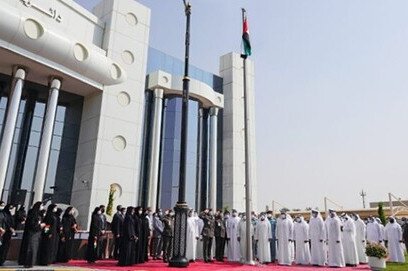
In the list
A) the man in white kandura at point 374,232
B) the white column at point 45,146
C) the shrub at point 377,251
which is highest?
the white column at point 45,146

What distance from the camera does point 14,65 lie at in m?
17.0

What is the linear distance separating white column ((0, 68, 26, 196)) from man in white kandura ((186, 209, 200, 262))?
28.6ft

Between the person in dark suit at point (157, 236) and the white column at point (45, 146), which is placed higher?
the white column at point (45, 146)

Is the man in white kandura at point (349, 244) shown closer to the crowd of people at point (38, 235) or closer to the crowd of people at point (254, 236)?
the crowd of people at point (254, 236)

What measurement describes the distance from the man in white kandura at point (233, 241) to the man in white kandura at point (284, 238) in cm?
159

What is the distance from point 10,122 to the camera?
16.3 m

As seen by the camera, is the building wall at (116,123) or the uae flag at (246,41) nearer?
the uae flag at (246,41)

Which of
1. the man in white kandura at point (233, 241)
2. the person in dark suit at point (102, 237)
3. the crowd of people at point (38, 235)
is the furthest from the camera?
the man in white kandura at point (233, 241)

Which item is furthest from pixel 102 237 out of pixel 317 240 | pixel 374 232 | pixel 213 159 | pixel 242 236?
pixel 213 159

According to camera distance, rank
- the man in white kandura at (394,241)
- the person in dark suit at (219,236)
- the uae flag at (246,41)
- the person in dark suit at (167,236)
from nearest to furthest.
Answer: the person in dark suit at (167,236)
the uae flag at (246,41)
the person in dark suit at (219,236)
the man in white kandura at (394,241)

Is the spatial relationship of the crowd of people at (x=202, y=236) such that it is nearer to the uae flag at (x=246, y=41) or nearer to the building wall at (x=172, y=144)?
the uae flag at (x=246, y=41)

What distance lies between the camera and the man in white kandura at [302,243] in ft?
41.2

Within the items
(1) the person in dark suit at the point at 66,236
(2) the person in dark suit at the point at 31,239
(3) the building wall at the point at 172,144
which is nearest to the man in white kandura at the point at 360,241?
(1) the person in dark suit at the point at 66,236

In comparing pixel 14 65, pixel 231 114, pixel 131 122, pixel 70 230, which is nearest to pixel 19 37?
pixel 14 65
